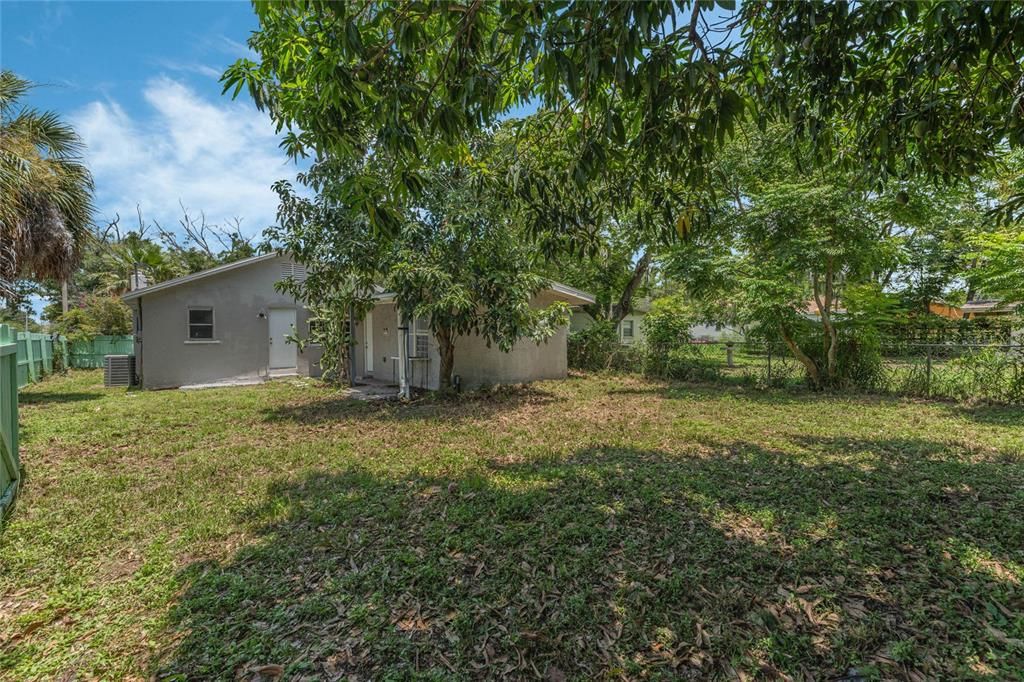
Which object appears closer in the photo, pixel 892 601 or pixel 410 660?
pixel 410 660

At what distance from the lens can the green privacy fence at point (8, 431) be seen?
418 cm

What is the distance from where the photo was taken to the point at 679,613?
2.71m

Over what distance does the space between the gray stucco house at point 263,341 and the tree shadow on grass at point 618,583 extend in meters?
7.34

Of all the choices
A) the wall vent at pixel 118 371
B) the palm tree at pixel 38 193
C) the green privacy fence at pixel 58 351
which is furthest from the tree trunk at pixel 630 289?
the green privacy fence at pixel 58 351

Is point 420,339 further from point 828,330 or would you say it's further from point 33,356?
point 33,356

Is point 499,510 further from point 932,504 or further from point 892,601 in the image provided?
point 932,504

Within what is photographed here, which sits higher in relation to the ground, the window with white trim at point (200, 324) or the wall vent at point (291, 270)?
the wall vent at point (291, 270)

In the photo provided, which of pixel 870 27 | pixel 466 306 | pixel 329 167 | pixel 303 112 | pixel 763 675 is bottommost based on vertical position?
pixel 763 675

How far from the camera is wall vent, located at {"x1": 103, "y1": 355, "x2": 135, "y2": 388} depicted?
41.7 feet

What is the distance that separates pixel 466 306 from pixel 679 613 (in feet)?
21.0

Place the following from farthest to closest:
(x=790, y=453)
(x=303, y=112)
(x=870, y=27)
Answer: (x=790, y=453)
(x=303, y=112)
(x=870, y=27)

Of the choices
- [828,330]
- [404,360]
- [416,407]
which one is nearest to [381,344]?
[404,360]

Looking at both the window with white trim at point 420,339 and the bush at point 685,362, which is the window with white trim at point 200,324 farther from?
the bush at point 685,362

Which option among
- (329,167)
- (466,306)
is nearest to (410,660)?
(466,306)
